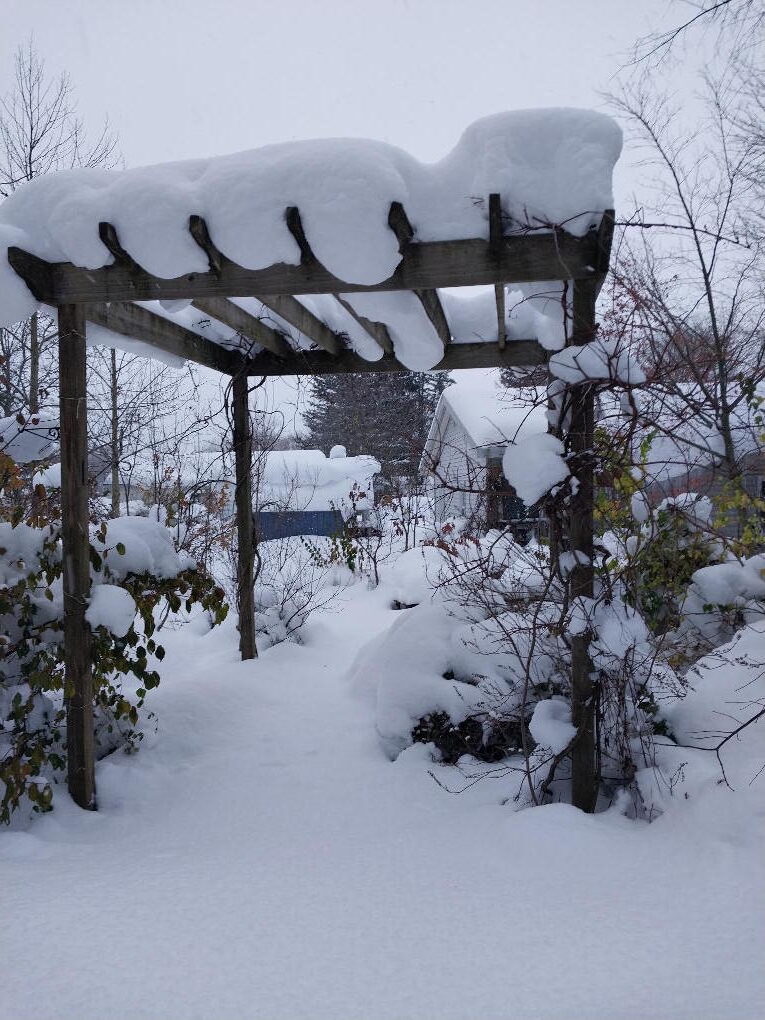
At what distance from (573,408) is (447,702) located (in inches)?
69.9

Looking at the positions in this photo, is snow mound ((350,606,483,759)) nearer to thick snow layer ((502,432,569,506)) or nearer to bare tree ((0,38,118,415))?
thick snow layer ((502,432,569,506))

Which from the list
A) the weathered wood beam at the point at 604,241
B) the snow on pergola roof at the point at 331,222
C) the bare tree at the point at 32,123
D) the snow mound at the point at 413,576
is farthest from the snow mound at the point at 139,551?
the bare tree at the point at 32,123

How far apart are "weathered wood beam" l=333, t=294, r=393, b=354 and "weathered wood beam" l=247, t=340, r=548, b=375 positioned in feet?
0.64

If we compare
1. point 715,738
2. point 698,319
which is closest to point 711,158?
point 698,319

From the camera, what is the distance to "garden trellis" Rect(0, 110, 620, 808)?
253 cm

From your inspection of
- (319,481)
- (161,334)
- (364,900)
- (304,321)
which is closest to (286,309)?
(304,321)

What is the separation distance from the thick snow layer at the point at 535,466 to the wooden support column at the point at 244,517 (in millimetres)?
3122

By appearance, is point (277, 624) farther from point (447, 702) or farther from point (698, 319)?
point (698, 319)

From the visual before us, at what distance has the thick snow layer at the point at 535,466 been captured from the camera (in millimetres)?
2656

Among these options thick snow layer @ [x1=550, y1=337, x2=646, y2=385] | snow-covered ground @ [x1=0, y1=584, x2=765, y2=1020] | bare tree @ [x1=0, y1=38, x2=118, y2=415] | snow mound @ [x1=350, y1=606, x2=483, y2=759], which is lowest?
snow-covered ground @ [x1=0, y1=584, x2=765, y2=1020]

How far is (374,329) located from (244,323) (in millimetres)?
790

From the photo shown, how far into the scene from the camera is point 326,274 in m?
2.80

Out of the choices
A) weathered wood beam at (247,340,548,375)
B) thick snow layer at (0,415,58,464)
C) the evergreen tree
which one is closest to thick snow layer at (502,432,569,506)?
weathered wood beam at (247,340,548,375)

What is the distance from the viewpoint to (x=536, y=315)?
4.65 metres
